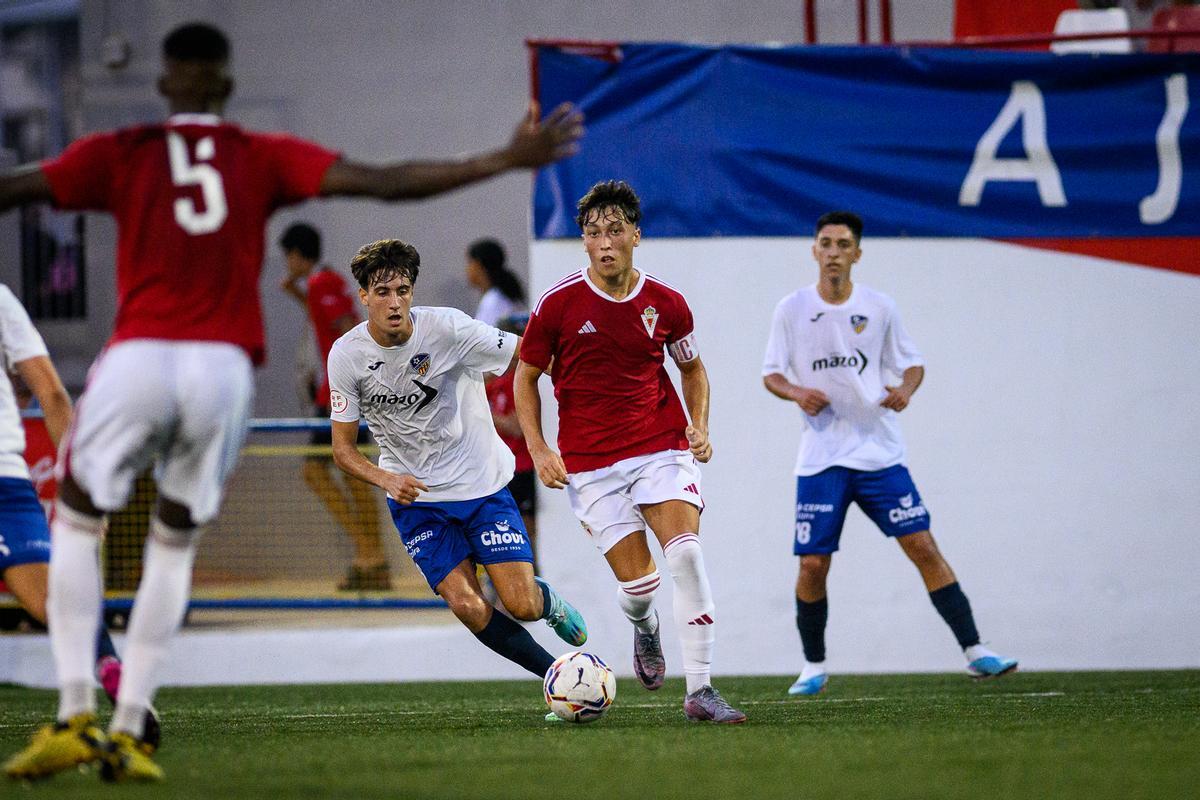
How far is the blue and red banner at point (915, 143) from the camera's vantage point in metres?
9.95

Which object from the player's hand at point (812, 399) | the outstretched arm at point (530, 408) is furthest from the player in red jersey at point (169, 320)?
the player's hand at point (812, 399)

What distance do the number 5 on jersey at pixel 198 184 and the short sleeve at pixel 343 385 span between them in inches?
86.1

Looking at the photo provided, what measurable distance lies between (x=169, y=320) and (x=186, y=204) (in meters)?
0.34

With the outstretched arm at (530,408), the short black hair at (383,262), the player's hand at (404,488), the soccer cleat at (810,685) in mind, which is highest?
the short black hair at (383,262)

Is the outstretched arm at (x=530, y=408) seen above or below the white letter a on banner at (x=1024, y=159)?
below

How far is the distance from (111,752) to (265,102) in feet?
33.8

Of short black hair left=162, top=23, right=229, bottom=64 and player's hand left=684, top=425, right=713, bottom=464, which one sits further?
player's hand left=684, top=425, right=713, bottom=464

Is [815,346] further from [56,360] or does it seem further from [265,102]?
[56,360]

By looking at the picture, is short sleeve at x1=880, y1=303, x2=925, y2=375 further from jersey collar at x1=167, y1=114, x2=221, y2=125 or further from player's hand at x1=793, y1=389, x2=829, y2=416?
jersey collar at x1=167, y1=114, x2=221, y2=125

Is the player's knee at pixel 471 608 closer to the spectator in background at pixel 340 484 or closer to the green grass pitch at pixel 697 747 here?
the green grass pitch at pixel 697 747

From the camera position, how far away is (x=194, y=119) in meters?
4.79

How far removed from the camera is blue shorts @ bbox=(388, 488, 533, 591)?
6914mm

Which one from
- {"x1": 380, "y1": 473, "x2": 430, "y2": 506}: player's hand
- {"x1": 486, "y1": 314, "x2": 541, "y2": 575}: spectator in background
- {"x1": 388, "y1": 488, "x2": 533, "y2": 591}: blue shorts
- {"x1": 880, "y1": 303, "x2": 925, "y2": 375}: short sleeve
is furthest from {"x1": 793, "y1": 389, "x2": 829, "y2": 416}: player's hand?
{"x1": 380, "y1": 473, "x2": 430, "y2": 506}: player's hand

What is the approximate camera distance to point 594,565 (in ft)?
32.8
